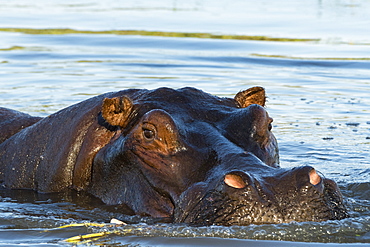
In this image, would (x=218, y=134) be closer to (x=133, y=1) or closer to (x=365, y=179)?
(x=365, y=179)

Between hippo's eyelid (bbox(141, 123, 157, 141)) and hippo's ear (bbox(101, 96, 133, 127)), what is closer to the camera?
hippo's eyelid (bbox(141, 123, 157, 141))

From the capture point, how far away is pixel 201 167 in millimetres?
5172

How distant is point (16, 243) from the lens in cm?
516

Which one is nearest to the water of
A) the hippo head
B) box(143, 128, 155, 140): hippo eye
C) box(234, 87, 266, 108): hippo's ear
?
the hippo head

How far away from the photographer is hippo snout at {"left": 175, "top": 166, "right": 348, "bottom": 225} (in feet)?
15.1

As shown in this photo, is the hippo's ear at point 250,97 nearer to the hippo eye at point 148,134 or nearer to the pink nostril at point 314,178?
the hippo eye at point 148,134

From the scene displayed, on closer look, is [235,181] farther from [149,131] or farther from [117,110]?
[117,110]

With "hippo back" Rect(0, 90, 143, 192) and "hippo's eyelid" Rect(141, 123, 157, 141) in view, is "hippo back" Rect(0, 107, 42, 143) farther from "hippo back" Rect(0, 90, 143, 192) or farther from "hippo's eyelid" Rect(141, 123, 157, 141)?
"hippo's eyelid" Rect(141, 123, 157, 141)

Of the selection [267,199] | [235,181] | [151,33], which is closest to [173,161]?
[235,181]

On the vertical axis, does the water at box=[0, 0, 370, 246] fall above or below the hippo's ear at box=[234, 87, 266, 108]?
below

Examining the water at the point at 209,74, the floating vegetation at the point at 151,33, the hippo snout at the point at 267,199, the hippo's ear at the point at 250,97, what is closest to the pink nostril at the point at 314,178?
the hippo snout at the point at 267,199

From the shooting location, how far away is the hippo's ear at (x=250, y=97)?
21.0 ft

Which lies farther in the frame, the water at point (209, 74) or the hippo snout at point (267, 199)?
the water at point (209, 74)

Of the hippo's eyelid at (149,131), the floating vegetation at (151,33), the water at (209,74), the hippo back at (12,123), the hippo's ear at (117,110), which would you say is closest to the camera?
the water at (209,74)
